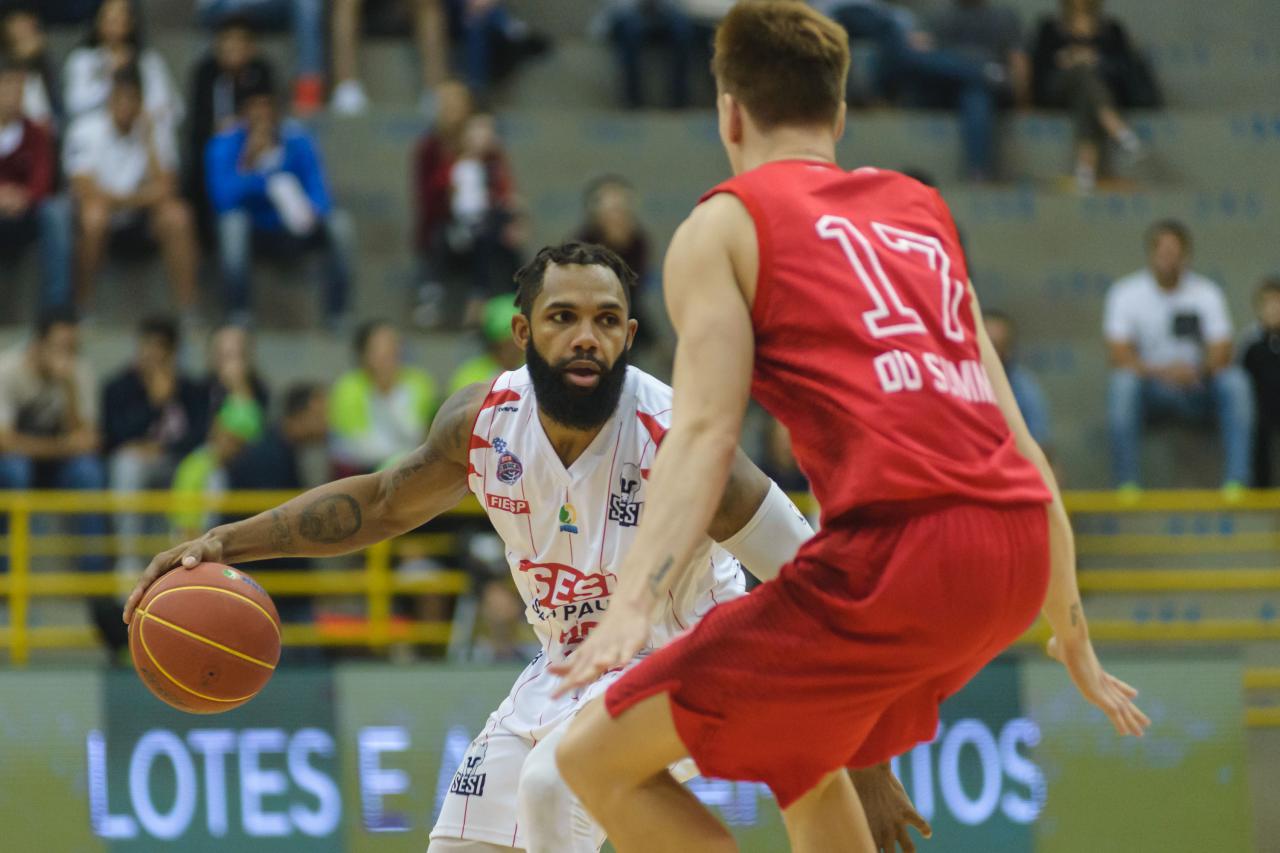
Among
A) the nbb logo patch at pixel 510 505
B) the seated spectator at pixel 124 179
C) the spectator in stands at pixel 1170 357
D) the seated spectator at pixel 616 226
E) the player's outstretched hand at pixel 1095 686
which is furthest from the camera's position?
the seated spectator at pixel 124 179

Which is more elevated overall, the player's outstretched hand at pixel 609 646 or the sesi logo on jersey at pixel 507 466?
the player's outstretched hand at pixel 609 646

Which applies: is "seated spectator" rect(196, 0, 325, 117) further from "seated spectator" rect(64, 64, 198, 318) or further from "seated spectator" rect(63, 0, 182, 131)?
"seated spectator" rect(64, 64, 198, 318)

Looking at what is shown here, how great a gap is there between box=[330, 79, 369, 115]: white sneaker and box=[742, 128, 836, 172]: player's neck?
10.4m

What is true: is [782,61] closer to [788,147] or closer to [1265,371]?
[788,147]

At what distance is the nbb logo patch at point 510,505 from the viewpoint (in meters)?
5.25

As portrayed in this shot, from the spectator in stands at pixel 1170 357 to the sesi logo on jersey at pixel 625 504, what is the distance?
7725mm

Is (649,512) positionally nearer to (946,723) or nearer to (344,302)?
(946,723)

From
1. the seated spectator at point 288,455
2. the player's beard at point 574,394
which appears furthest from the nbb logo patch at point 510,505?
the seated spectator at point 288,455

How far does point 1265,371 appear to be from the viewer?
12133 millimetres

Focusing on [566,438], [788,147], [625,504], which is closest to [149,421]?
[566,438]

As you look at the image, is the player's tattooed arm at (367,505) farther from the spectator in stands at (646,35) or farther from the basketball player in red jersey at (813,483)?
the spectator in stands at (646,35)

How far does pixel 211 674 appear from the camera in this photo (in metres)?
5.09

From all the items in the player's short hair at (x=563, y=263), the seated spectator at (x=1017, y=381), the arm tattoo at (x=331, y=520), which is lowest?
the seated spectator at (x=1017, y=381)

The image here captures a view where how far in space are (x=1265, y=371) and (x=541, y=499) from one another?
8.20m
